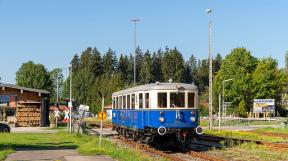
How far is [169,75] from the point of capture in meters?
144

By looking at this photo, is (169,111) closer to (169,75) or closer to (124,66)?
(169,75)

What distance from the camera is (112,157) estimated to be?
19000mm

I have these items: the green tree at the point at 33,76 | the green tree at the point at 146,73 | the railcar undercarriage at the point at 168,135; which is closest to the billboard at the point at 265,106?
the railcar undercarriage at the point at 168,135

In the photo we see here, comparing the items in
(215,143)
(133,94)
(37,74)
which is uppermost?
(37,74)

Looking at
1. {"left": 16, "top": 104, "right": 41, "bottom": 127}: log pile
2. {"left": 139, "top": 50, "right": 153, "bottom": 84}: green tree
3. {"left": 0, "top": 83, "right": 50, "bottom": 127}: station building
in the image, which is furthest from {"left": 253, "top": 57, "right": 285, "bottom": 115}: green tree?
{"left": 139, "top": 50, "right": 153, "bottom": 84}: green tree

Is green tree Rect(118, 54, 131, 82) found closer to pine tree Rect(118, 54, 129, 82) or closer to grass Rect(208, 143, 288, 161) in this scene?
pine tree Rect(118, 54, 129, 82)

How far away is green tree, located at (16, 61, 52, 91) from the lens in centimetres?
12781

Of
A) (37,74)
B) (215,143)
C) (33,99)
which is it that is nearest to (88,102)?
(37,74)

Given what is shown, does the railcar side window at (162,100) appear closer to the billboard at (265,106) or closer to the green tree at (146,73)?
the billboard at (265,106)

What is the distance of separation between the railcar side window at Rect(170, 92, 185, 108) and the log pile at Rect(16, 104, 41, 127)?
31936 mm

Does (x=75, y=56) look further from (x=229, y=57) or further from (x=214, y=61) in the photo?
(x=229, y=57)

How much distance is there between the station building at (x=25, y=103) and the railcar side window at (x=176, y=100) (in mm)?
31505

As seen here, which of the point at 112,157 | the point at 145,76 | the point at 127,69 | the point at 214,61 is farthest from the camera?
the point at 214,61

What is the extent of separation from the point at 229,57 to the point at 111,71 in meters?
67.9
